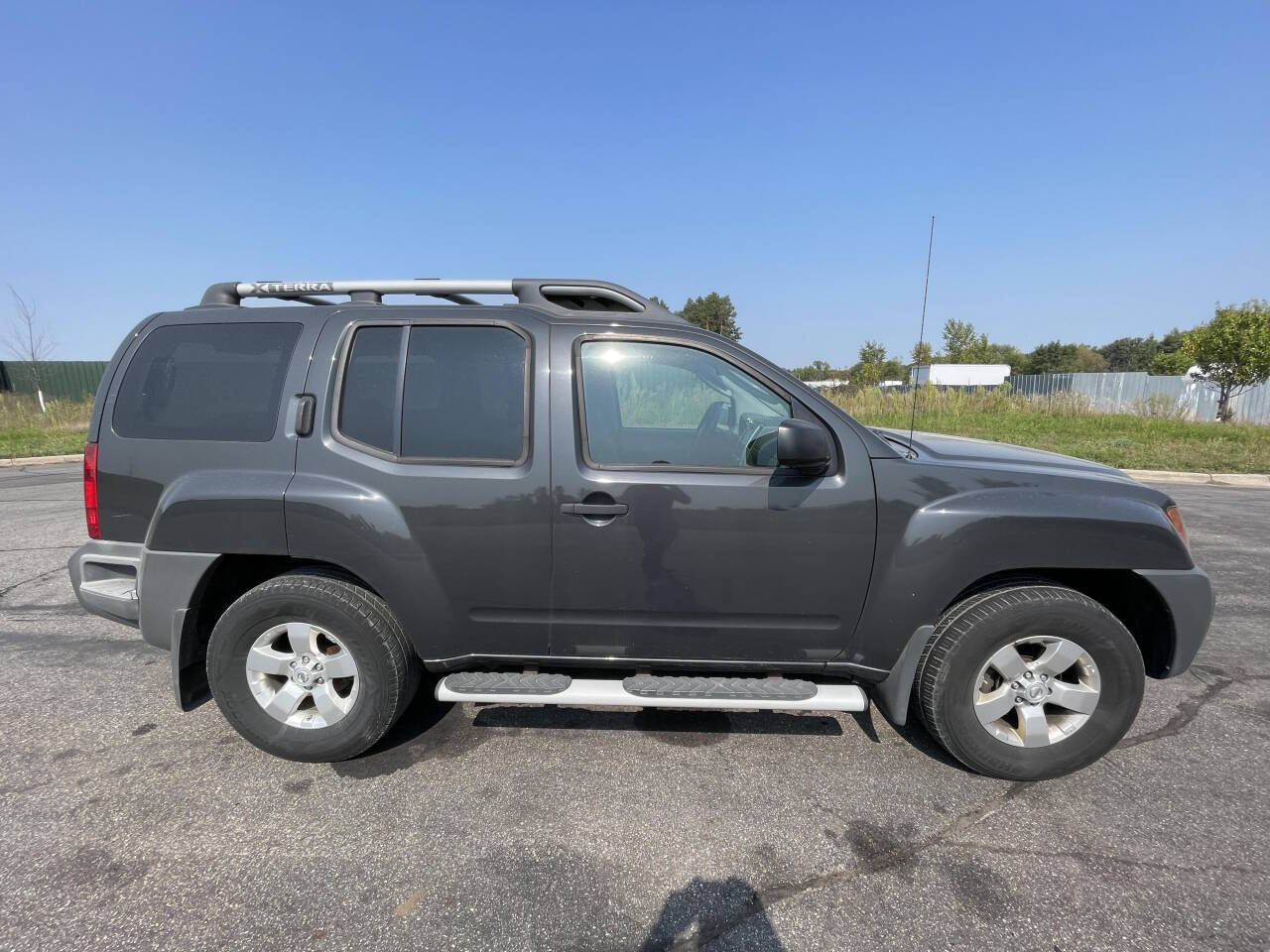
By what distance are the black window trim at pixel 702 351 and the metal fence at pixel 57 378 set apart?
28222 mm

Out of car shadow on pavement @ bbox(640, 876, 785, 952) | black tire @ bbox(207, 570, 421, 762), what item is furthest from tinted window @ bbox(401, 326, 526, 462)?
car shadow on pavement @ bbox(640, 876, 785, 952)

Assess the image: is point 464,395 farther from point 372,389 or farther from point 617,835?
Result: point 617,835

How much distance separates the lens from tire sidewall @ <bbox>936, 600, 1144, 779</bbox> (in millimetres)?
2381

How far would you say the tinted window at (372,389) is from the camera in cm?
253

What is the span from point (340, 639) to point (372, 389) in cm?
109

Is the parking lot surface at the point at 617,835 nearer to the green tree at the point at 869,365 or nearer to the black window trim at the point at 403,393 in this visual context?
the black window trim at the point at 403,393

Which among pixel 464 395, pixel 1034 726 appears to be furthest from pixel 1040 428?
pixel 464 395

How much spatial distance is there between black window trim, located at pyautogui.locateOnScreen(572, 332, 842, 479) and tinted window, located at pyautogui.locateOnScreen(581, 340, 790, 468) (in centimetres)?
1

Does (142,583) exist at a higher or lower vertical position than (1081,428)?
→ lower

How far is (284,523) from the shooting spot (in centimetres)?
246

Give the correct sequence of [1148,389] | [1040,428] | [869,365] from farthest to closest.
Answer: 1. [869,365]
2. [1148,389]
3. [1040,428]

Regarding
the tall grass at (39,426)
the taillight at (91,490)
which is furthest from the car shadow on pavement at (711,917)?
the tall grass at (39,426)

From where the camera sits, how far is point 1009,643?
2.41m

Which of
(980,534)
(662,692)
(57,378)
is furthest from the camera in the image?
(57,378)
